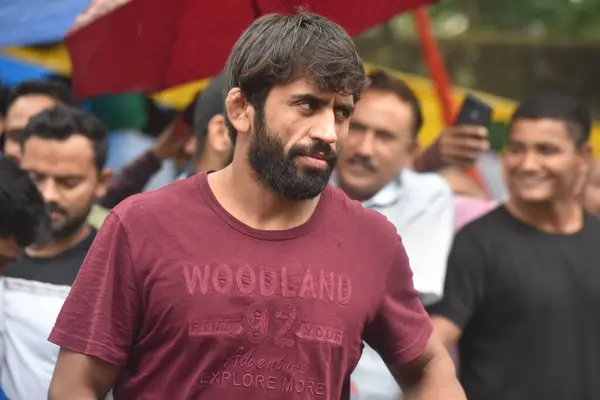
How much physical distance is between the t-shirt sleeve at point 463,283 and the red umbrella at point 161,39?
3.07 feet

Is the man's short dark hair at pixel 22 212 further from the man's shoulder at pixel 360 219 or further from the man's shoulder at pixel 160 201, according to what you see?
the man's shoulder at pixel 360 219

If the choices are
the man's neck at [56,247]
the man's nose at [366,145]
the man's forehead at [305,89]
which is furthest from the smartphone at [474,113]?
the man's forehead at [305,89]

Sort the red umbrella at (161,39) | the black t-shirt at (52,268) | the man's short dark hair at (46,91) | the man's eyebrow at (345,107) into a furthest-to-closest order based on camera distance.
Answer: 1. the man's short dark hair at (46,91)
2. the red umbrella at (161,39)
3. the black t-shirt at (52,268)
4. the man's eyebrow at (345,107)

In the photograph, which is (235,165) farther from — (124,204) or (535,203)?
(535,203)

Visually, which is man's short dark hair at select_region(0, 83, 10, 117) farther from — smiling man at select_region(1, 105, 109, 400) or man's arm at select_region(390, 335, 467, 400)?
Answer: man's arm at select_region(390, 335, 467, 400)

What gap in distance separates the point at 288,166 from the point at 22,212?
1.49 metres

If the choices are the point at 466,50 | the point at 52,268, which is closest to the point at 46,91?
the point at 52,268

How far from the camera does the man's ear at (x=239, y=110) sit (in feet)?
8.58

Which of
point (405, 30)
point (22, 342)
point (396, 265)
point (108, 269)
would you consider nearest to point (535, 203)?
point (396, 265)

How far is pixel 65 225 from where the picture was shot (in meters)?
3.94

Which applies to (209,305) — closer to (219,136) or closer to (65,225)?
(219,136)

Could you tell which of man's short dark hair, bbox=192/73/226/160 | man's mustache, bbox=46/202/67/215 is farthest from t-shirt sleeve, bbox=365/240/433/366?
man's mustache, bbox=46/202/67/215

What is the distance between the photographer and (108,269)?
2.50 metres

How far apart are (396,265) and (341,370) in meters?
0.30
